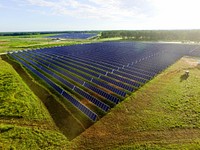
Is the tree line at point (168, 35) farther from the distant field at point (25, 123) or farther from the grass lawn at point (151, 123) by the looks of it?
the distant field at point (25, 123)

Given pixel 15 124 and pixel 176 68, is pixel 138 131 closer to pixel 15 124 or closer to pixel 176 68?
pixel 15 124

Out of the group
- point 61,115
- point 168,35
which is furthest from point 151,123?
point 168,35

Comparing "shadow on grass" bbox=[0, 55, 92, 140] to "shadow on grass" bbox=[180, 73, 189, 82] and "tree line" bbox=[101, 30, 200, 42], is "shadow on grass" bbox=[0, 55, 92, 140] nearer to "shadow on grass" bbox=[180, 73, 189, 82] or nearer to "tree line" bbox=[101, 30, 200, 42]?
"shadow on grass" bbox=[180, 73, 189, 82]

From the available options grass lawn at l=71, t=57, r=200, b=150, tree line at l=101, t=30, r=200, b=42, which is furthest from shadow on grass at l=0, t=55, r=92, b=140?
tree line at l=101, t=30, r=200, b=42

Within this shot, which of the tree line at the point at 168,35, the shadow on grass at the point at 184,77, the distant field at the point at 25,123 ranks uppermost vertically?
the tree line at the point at 168,35

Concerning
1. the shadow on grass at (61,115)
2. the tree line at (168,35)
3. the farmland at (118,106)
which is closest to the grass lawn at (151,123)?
the farmland at (118,106)

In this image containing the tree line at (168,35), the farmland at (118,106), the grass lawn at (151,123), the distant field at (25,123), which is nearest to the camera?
the grass lawn at (151,123)
